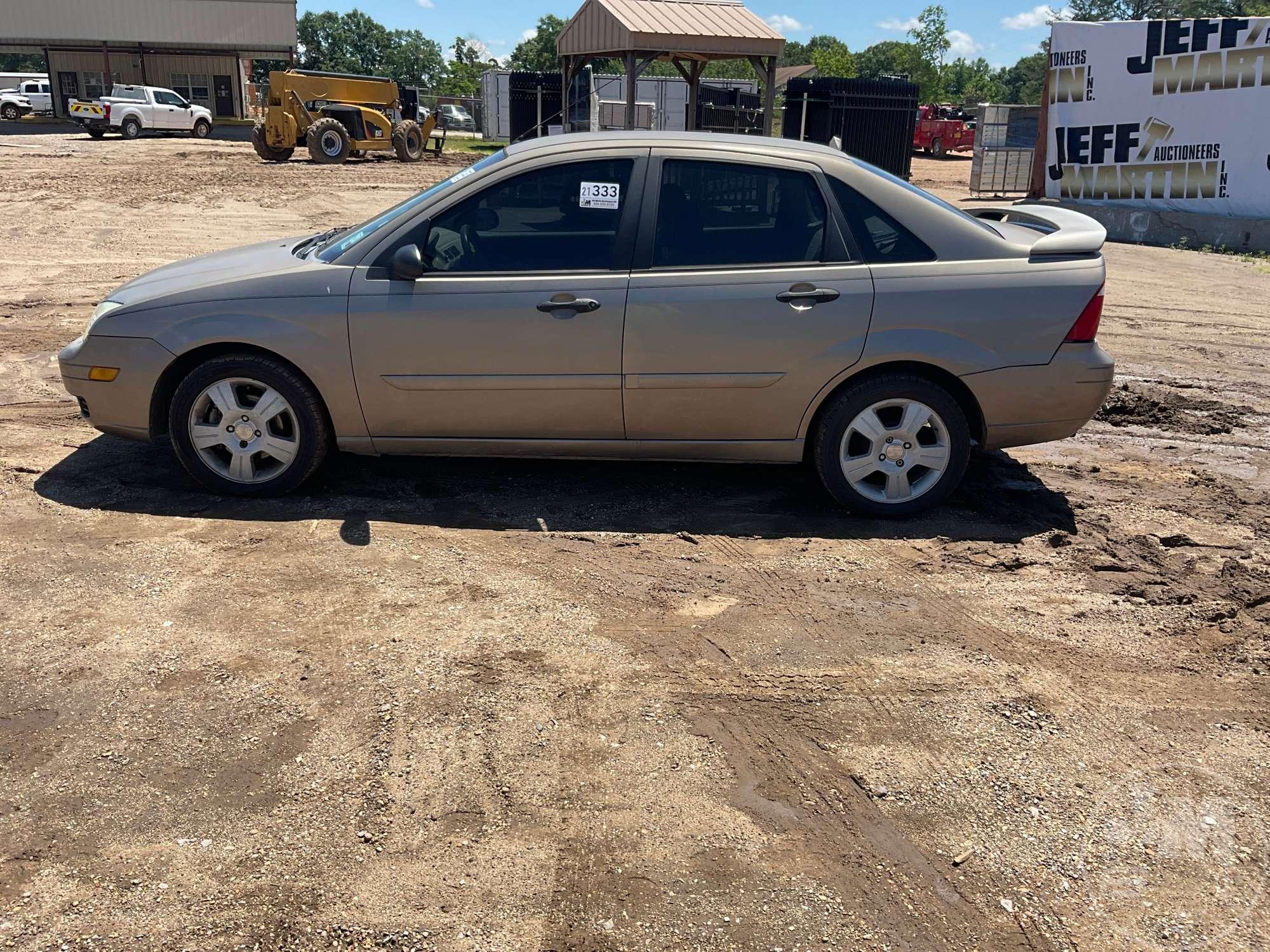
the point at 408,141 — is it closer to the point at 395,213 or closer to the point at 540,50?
the point at 395,213

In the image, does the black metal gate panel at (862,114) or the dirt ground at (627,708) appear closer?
the dirt ground at (627,708)

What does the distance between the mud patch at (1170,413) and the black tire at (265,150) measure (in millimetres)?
25352

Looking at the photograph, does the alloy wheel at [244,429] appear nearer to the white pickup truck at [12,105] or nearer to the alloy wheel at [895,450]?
the alloy wheel at [895,450]

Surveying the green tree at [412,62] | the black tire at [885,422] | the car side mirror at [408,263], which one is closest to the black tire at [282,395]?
the car side mirror at [408,263]

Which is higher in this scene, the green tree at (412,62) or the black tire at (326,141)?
the green tree at (412,62)

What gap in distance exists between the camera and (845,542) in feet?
16.7

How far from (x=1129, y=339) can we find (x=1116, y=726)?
276 inches

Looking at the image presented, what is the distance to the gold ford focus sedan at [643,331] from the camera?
16.5 ft

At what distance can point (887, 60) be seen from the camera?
95750 mm

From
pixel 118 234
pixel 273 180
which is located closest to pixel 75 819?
pixel 118 234

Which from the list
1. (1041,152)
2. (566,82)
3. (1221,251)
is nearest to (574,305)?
(1221,251)

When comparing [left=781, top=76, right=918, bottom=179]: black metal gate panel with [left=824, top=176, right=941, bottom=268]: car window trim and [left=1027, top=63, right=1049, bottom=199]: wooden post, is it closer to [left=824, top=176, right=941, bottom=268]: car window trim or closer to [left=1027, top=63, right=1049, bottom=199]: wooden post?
[left=1027, top=63, right=1049, bottom=199]: wooden post

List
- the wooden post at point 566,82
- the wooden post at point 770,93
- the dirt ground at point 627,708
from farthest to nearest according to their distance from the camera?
the wooden post at point 566,82, the wooden post at point 770,93, the dirt ground at point 627,708

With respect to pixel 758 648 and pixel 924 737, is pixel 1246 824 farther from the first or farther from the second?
pixel 758 648
